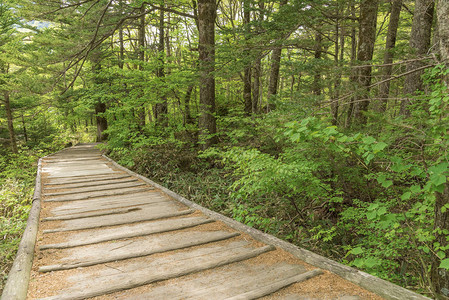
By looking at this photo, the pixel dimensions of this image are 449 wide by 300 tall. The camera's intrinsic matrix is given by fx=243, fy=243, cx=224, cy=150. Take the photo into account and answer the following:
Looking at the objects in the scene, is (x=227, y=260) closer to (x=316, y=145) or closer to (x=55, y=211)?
(x=316, y=145)

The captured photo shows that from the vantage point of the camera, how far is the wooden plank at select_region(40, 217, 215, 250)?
128 inches

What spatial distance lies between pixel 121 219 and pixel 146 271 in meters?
1.76

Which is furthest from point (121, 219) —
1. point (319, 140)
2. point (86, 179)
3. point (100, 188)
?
point (319, 140)

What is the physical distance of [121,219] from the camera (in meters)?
4.11

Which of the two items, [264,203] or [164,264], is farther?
[264,203]

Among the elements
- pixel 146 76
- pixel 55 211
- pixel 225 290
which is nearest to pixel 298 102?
pixel 225 290

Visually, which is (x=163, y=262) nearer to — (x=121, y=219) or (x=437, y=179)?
(x=121, y=219)

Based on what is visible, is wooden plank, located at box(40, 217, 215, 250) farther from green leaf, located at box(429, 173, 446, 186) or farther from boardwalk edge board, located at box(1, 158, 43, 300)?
green leaf, located at box(429, 173, 446, 186)

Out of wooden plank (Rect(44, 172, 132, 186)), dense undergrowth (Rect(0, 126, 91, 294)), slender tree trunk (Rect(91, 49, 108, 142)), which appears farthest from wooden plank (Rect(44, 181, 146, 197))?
slender tree trunk (Rect(91, 49, 108, 142))

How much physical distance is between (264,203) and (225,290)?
392 cm

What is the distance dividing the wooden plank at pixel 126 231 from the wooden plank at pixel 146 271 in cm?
73

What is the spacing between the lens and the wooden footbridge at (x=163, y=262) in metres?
2.28

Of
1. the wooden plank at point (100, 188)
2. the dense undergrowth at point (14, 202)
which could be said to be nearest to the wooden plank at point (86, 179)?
the wooden plank at point (100, 188)

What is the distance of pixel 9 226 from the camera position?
16.3 ft
